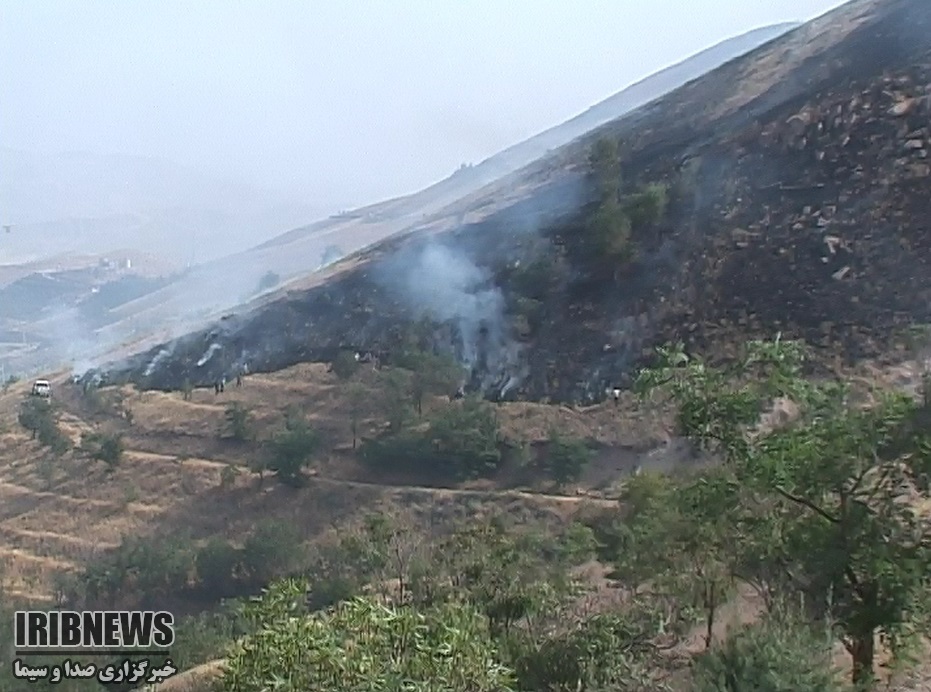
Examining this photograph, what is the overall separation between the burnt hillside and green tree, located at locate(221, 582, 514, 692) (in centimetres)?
2547

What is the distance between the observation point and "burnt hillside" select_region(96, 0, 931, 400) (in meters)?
32.2

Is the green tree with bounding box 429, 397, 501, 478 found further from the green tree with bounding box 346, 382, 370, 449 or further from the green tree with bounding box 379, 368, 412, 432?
the green tree with bounding box 346, 382, 370, 449

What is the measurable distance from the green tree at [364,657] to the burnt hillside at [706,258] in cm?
2547

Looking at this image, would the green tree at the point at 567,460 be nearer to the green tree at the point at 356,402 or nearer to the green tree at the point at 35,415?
the green tree at the point at 356,402

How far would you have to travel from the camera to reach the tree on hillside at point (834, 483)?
30.1ft

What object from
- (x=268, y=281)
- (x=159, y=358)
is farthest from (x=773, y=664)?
(x=268, y=281)

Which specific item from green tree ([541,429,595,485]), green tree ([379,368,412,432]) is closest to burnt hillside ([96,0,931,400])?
green tree ([379,368,412,432])

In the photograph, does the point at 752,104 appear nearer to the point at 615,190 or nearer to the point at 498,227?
the point at 615,190

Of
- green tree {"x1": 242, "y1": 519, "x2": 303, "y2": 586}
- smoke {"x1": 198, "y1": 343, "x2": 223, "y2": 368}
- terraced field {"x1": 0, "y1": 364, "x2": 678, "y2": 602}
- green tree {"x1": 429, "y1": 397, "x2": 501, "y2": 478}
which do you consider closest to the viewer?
green tree {"x1": 242, "y1": 519, "x2": 303, "y2": 586}

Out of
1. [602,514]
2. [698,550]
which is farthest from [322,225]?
[698,550]

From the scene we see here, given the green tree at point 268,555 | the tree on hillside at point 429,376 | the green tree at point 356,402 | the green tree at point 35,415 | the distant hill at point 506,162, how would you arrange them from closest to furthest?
the green tree at point 268,555
the tree on hillside at point 429,376
the green tree at point 356,402
the green tree at point 35,415
the distant hill at point 506,162

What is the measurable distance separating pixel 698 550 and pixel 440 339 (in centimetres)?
2703

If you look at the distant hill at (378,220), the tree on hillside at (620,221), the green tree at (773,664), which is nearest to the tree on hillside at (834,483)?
the green tree at (773,664)

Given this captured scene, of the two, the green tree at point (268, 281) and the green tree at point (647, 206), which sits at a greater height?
the green tree at point (268, 281)
